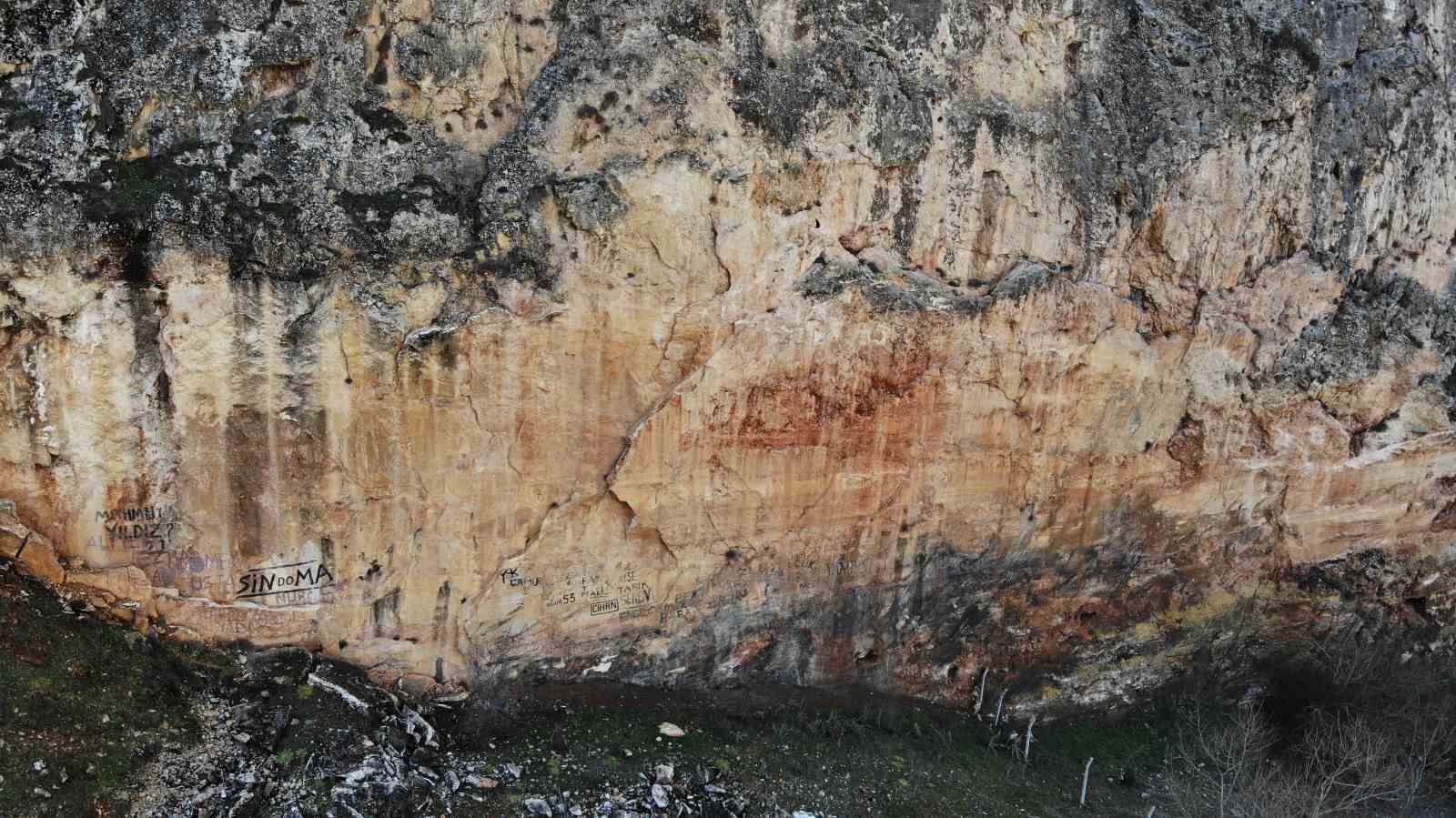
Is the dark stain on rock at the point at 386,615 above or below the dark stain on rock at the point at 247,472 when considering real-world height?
below

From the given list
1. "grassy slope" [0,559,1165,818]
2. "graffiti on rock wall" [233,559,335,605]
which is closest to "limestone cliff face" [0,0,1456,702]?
"graffiti on rock wall" [233,559,335,605]

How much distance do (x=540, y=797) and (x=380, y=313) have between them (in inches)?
144

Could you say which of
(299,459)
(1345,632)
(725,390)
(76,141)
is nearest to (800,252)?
(725,390)

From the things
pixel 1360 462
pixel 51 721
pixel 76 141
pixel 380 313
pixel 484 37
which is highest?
pixel 484 37

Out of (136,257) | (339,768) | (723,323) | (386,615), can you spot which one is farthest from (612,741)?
(136,257)

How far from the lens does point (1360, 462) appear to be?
1156 centimetres

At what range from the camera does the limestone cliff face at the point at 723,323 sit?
7.72 meters

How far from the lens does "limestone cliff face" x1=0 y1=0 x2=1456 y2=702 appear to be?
772 centimetres

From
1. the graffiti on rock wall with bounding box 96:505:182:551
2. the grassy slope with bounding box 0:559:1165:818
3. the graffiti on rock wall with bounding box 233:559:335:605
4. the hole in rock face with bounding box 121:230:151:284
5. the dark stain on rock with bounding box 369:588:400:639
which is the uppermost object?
the hole in rock face with bounding box 121:230:151:284

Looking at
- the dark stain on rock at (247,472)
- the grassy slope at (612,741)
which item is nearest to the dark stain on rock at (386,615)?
the grassy slope at (612,741)

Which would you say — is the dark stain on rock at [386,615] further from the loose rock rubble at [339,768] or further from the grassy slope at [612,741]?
the grassy slope at [612,741]

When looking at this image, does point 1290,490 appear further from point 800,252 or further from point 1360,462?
point 800,252

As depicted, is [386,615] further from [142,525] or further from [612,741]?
[612,741]

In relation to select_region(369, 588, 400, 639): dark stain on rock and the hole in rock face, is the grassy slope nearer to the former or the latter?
select_region(369, 588, 400, 639): dark stain on rock
